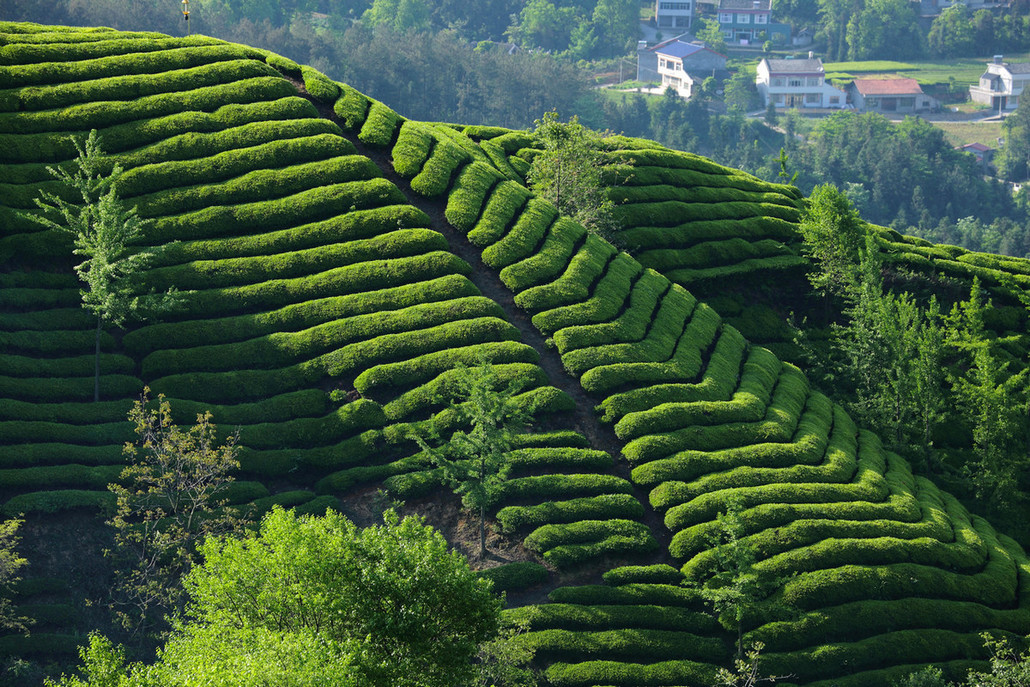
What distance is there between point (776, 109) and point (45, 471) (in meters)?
176

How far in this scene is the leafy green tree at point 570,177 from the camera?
194 ft

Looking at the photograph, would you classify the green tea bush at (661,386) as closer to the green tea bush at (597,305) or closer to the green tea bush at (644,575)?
the green tea bush at (597,305)

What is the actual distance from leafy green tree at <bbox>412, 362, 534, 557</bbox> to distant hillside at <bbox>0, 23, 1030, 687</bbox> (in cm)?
149

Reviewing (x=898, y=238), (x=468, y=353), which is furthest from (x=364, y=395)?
(x=898, y=238)

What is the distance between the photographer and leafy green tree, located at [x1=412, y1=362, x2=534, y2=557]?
127 ft

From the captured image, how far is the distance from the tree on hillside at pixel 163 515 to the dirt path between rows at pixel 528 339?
474 inches

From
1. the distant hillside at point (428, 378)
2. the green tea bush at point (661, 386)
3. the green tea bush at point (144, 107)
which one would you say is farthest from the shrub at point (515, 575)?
the green tea bush at point (144, 107)

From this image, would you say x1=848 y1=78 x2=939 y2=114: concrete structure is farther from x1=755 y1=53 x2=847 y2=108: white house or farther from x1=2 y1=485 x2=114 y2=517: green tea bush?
x1=2 y1=485 x2=114 y2=517: green tea bush

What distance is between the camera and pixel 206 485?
124ft

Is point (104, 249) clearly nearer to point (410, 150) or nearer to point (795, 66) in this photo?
point (410, 150)

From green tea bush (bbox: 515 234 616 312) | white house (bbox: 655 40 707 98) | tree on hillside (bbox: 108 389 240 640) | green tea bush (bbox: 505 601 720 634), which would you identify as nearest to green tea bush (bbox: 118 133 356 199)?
green tea bush (bbox: 515 234 616 312)

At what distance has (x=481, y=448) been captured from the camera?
128 feet

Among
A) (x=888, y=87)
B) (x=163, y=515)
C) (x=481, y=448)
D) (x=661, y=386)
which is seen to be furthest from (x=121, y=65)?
(x=888, y=87)

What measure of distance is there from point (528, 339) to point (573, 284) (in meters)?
4.33
